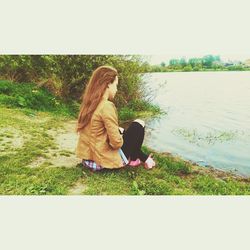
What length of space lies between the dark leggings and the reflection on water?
16 cm

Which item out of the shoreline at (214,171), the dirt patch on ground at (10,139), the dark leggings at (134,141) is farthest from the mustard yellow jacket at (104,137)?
the dirt patch on ground at (10,139)

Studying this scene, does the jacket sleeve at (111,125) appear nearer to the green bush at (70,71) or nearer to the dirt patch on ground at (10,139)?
the green bush at (70,71)

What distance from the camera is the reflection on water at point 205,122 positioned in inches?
207

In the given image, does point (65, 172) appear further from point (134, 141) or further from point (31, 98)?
point (31, 98)

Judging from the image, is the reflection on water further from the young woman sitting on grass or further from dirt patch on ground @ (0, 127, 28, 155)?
dirt patch on ground @ (0, 127, 28, 155)

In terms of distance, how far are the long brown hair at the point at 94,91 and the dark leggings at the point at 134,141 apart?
478 millimetres

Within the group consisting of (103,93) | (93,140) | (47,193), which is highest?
(103,93)

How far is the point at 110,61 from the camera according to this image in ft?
17.5

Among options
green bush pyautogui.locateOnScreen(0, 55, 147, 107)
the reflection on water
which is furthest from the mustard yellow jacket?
the reflection on water

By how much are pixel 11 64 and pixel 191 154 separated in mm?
2403

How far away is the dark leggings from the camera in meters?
5.17

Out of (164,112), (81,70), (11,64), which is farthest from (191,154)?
(11,64)

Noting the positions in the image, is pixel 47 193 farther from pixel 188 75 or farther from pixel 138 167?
pixel 188 75

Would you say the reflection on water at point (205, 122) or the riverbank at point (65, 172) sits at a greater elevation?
the reflection on water at point (205, 122)
